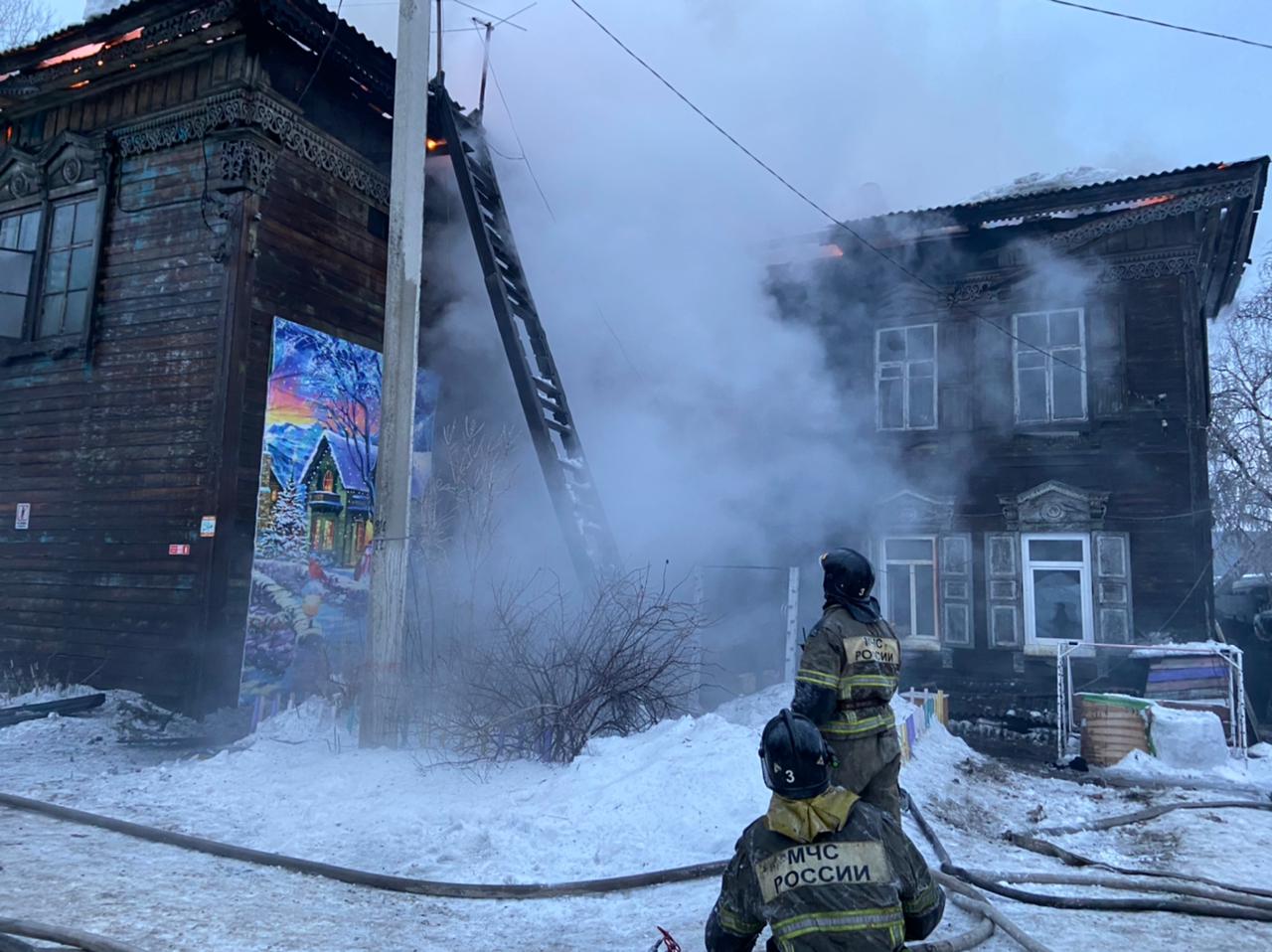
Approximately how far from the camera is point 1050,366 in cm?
1269

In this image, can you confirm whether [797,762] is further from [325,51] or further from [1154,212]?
[1154,212]

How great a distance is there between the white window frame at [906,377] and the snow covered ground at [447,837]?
6.64 m

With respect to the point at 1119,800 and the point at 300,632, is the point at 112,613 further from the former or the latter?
the point at 1119,800

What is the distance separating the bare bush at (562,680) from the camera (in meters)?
6.64

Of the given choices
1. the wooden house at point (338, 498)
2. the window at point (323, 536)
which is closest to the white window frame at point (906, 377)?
the wooden house at point (338, 498)

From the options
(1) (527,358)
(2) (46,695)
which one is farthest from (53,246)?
(1) (527,358)

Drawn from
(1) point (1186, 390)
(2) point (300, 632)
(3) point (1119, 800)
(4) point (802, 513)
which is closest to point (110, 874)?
(2) point (300, 632)

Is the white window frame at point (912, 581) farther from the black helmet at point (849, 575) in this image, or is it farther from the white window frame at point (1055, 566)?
the black helmet at point (849, 575)

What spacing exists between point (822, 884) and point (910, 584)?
1149cm

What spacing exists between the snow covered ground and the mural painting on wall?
1.38 m

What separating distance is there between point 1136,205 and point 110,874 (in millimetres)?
13299

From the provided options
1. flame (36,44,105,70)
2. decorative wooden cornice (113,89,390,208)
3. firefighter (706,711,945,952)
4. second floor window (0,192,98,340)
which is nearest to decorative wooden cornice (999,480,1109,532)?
decorative wooden cornice (113,89,390,208)

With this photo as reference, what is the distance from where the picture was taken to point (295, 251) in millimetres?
9633

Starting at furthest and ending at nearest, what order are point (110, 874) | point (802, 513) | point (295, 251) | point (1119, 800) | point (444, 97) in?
1. point (802, 513)
2. point (444, 97)
3. point (295, 251)
4. point (1119, 800)
5. point (110, 874)
